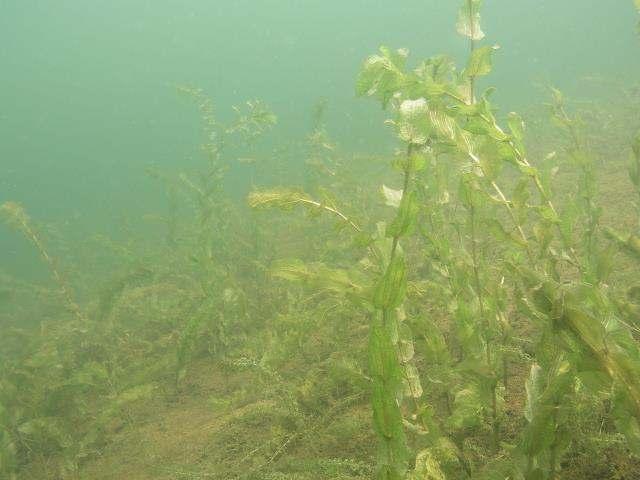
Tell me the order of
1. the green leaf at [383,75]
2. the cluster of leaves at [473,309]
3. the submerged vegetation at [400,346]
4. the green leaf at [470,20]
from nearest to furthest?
the cluster of leaves at [473,309] → the submerged vegetation at [400,346] → the green leaf at [383,75] → the green leaf at [470,20]

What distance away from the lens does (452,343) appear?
2701 mm

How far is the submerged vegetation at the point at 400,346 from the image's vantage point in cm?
111

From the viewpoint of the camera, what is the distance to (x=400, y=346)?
154cm

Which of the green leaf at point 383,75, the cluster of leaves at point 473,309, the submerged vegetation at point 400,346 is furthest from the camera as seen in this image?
the green leaf at point 383,75

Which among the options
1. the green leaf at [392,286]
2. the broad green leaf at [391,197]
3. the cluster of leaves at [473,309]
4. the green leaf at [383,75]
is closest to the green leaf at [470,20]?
the cluster of leaves at [473,309]

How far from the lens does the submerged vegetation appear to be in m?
1.11

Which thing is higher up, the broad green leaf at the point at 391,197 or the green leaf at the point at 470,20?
the green leaf at the point at 470,20

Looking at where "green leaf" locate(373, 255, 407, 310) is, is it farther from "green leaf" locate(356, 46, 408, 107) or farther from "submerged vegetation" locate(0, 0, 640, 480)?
"green leaf" locate(356, 46, 408, 107)

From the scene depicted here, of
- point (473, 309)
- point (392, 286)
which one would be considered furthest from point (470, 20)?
point (392, 286)

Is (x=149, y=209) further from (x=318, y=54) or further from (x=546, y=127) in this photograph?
(x=318, y=54)

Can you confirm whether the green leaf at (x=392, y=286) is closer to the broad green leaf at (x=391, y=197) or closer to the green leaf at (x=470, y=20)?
the broad green leaf at (x=391, y=197)

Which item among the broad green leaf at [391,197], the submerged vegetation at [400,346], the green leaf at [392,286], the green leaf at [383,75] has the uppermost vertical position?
the green leaf at [383,75]

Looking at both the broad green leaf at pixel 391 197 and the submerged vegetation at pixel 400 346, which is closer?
the submerged vegetation at pixel 400 346

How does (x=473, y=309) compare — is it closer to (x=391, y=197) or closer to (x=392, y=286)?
(x=391, y=197)
